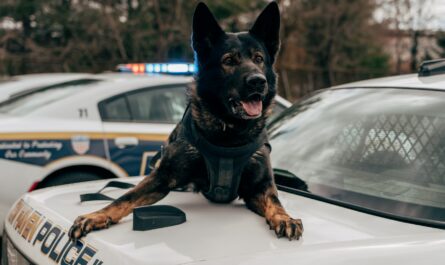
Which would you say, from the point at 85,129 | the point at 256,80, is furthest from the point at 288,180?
the point at 85,129

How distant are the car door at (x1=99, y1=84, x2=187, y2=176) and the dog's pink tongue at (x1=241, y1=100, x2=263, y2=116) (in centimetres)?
294

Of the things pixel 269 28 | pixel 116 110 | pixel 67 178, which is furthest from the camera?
pixel 116 110

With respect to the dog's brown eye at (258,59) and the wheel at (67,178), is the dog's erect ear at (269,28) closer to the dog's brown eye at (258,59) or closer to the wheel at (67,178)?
the dog's brown eye at (258,59)

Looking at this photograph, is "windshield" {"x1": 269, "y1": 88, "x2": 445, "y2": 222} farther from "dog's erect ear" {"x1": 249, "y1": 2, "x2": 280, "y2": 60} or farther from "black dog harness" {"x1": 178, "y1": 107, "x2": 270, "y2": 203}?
"dog's erect ear" {"x1": 249, "y1": 2, "x2": 280, "y2": 60}

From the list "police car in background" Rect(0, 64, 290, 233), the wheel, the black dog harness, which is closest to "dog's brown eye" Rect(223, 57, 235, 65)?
the black dog harness

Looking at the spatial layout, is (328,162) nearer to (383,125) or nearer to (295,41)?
(383,125)

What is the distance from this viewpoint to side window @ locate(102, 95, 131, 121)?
17.4 feet

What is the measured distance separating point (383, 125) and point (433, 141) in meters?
0.29

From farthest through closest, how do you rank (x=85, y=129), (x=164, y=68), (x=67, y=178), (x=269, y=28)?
(x=164, y=68) → (x=85, y=129) → (x=67, y=178) → (x=269, y=28)

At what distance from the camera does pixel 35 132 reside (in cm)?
480

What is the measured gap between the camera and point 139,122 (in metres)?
5.38

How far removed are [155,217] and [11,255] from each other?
76 cm

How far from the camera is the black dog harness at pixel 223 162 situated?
7.75 feet

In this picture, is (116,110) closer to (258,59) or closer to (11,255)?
(11,255)
